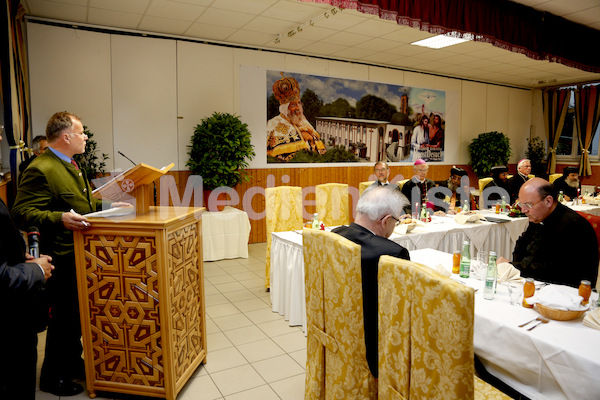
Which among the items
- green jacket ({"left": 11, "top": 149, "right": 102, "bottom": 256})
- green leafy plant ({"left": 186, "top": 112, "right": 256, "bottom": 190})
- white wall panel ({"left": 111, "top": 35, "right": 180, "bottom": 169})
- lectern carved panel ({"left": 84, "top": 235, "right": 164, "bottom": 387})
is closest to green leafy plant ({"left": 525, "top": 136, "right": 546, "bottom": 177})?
green leafy plant ({"left": 186, "top": 112, "right": 256, "bottom": 190})

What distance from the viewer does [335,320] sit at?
6.68ft

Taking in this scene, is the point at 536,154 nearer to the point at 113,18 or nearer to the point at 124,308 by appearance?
the point at 113,18

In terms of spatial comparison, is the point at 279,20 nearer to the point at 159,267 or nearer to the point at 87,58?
the point at 87,58

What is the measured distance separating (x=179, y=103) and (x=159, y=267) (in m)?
4.89

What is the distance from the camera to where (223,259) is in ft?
20.5

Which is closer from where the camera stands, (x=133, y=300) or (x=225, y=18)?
(x=133, y=300)

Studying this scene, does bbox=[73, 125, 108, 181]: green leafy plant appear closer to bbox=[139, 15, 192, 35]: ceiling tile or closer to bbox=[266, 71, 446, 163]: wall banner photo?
bbox=[139, 15, 192, 35]: ceiling tile

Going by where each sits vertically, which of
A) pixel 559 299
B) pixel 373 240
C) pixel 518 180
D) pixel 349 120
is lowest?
pixel 559 299

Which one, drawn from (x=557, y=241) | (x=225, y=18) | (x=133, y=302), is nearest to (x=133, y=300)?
(x=133, y=302)

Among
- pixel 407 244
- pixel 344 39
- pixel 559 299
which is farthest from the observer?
pixel 344 39

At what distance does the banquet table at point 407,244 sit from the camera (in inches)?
147

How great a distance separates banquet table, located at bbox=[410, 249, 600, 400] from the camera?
1.62m

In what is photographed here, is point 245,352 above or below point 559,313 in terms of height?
below

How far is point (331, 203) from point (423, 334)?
3.55 meters
